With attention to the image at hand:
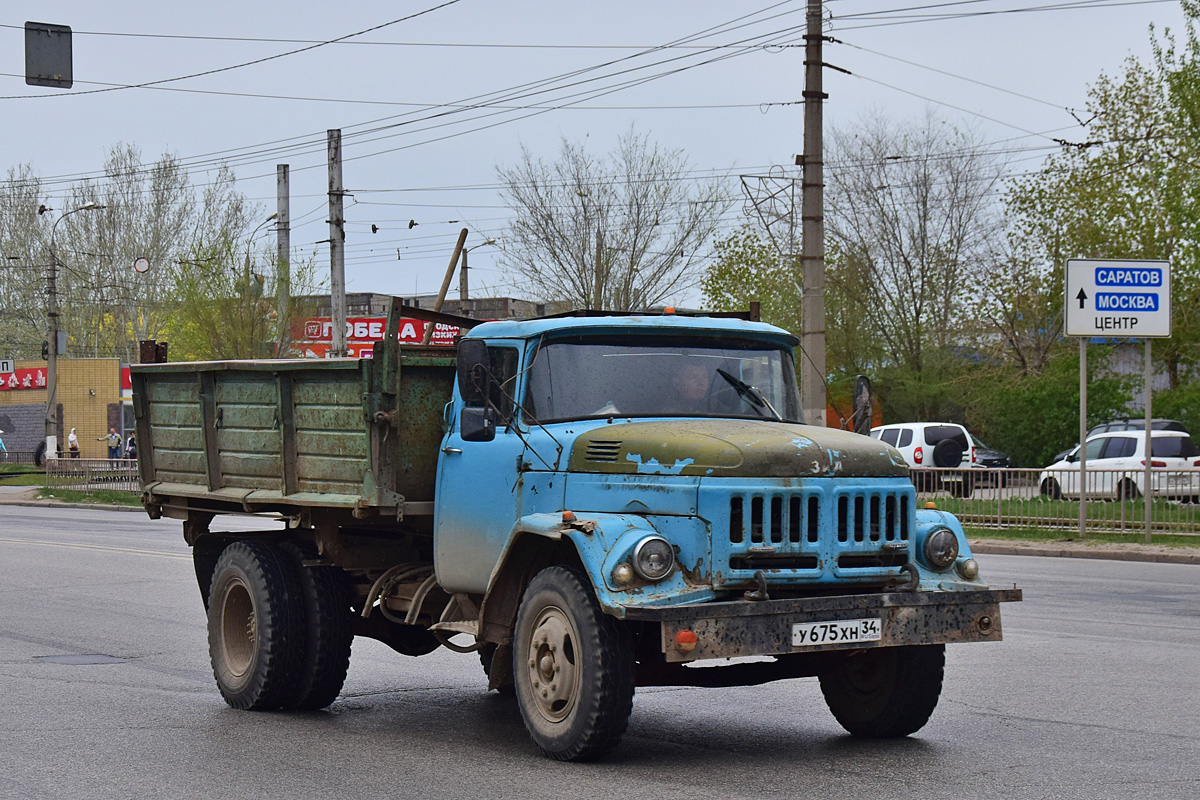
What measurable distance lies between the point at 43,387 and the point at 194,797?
69.5m

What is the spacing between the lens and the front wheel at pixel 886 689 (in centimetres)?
775

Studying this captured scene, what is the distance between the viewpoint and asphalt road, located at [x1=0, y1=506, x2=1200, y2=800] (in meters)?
6.74

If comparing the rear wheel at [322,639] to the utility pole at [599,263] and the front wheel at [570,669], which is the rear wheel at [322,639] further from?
the utility pole at [599,263]

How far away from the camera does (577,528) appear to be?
6949mm

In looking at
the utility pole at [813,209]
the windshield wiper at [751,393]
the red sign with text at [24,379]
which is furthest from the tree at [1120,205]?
the red sign with text at [24,379]

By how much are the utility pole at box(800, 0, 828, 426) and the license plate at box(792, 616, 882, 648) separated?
43.4ft

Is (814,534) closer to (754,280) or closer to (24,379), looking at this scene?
(754,280)

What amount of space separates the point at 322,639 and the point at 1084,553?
1614 cm

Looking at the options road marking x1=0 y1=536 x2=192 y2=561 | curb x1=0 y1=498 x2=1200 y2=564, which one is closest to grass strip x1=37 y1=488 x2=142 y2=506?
road marking x1=0 y1=536 x2=192 y2=561

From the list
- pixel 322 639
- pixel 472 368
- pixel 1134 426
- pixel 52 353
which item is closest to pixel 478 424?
pixel 472 368

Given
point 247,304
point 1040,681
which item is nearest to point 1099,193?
point 247,304

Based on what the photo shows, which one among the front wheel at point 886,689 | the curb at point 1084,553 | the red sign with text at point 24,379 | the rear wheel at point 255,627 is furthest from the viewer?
the red sign with text at point 24,379

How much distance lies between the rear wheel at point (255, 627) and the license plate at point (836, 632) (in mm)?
3500

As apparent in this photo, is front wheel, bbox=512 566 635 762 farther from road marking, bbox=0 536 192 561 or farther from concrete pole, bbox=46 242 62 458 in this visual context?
concrete pole, bbox=46 242 62 458
